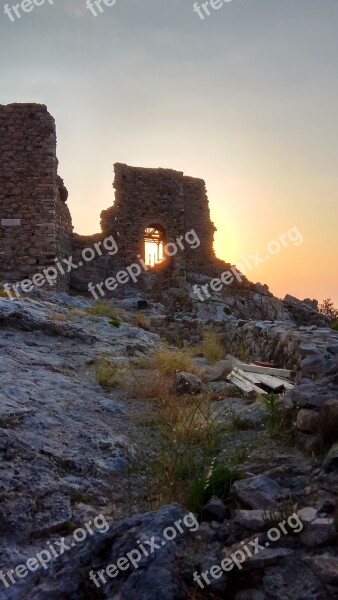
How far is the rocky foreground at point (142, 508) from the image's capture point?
2.29 metres

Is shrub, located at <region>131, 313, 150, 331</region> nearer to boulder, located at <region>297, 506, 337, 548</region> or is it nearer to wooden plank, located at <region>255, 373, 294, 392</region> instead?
wooden plank, located at <region>255, 373, 294, 392</region>

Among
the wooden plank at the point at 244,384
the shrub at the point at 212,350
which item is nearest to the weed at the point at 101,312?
the shrub at the point at 212,350

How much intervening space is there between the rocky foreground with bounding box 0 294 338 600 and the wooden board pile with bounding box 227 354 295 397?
0.46 m

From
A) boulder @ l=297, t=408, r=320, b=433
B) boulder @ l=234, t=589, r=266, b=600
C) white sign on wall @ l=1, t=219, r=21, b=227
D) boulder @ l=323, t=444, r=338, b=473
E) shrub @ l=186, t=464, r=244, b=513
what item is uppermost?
white sign on wall @ l=1, t=219, r=21, b=227

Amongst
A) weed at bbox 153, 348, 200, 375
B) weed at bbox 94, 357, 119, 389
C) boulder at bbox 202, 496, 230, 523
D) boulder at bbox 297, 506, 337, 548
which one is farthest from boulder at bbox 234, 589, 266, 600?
weed at bbox 153, 348, 200, 375

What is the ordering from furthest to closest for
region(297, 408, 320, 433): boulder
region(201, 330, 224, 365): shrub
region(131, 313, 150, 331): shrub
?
region(131, 313, 150, 331): shrub < region(201, 330, 224, 365): shrub < region(297, 408, 320, 433): boulder

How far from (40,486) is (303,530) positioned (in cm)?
170

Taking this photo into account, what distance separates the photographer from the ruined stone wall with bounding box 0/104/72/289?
13.3 m

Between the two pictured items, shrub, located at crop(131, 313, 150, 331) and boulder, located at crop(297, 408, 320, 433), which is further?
shrub, located at crop(131, 313, 150, 331)

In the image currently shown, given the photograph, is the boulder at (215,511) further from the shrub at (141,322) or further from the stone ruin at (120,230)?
the stone ruin at (120,230)

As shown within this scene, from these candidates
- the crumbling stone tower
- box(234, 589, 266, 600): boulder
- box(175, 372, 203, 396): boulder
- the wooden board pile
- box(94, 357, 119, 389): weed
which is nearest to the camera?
box(234, 589, 266, 600): boulder

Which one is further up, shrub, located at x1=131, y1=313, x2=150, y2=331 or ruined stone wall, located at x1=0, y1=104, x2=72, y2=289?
ruined stone wall, located at x1=0, y1=104, x2=72, y2=289

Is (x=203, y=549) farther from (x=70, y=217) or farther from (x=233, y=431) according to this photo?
(x=70, y=217)

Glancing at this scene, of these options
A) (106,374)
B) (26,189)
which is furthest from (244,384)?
(26,189)
